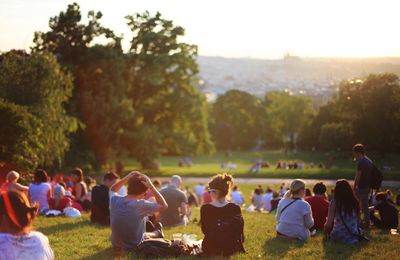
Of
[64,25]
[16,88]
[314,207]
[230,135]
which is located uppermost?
[64,25]

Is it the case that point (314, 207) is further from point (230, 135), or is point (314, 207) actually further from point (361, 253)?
point (230, 135)

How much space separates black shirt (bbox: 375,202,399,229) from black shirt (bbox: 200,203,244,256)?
16.4 ft

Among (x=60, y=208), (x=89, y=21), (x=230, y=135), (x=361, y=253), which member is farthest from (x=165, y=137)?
(x=230, y=135)

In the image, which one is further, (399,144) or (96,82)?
(96,82)

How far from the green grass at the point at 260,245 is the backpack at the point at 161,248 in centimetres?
22

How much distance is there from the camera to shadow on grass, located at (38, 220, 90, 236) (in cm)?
1221

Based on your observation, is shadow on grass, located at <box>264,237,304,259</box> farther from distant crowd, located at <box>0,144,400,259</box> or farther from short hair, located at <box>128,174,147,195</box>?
short hair, located at <box>128,174,147,195</box>

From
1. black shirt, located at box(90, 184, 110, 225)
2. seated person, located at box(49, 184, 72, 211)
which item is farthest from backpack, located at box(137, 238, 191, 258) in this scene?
seated person, located at box(49, 184, 72, 211)

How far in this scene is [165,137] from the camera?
44438 millimetres

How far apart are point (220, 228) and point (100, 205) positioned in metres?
5.36

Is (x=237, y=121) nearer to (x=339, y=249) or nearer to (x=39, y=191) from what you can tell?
(x=39, y=191)

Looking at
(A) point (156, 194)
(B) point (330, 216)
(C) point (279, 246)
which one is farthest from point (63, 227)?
(B) point (330, 216)

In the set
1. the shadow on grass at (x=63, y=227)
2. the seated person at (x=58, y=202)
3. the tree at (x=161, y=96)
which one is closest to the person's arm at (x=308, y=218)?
the shadow on grass at (x=63, y=227)

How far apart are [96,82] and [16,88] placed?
554 inches
